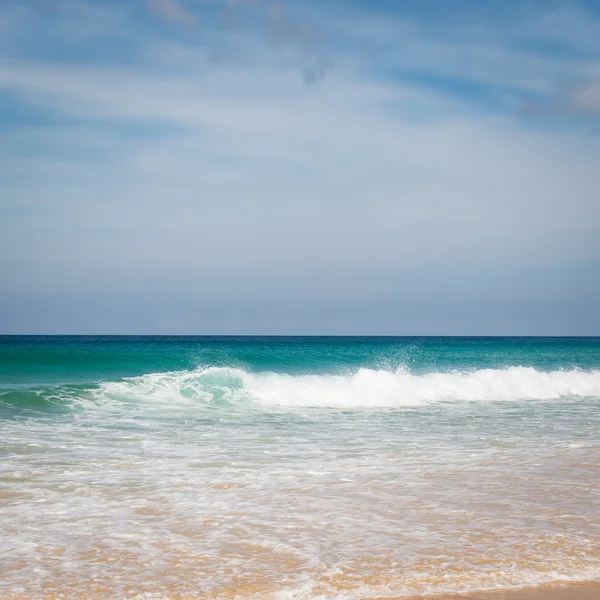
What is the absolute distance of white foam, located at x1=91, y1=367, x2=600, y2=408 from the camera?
19.0m

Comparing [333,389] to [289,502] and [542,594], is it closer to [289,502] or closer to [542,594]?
[289,502]

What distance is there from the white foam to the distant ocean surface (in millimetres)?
3067

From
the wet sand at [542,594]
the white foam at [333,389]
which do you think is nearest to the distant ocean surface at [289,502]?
the wet sand at [542,594]

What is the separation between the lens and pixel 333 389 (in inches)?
822

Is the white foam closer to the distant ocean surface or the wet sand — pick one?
the distant ocean surface

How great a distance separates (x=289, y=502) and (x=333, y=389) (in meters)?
14.2

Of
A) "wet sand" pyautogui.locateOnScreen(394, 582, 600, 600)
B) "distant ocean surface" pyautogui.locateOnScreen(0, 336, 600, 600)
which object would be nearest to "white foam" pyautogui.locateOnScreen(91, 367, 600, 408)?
"distant ocean surface" pyautogui.locateOnScreen(0, 336, 600, 600)

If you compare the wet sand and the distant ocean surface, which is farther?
the distant ocean surface

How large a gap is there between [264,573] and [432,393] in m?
17.7

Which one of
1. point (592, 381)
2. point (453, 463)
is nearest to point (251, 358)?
point (592, 381)

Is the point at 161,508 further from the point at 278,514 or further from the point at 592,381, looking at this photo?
the point at 592,381

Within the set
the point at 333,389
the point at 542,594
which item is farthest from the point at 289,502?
the point at 333,389

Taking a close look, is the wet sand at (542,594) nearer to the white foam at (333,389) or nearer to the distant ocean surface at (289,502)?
the distant ocean surface at (289,502)

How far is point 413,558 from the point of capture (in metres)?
5.02
